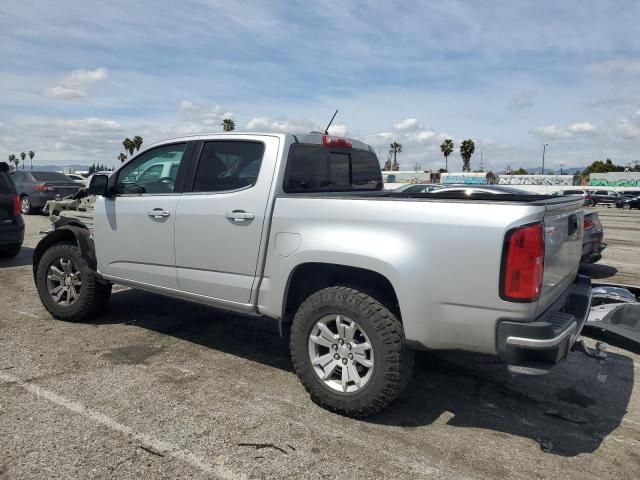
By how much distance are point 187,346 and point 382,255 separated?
2434 mm

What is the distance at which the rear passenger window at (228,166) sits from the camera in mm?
4113

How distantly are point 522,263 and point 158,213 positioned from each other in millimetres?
2968

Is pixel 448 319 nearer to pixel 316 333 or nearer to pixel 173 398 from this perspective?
pixel 316 333

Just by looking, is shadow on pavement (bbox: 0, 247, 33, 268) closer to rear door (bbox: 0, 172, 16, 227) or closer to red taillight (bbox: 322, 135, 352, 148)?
rear door (bbox: 0, 172, 16, 227)

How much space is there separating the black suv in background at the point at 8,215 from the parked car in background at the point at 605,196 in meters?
50.3

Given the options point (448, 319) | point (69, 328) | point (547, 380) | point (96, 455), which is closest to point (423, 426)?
point (448, 319)

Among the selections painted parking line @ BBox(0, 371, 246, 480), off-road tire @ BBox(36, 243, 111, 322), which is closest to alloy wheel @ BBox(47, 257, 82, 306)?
off-road tire @ BBox(36, 243, 111, 322)

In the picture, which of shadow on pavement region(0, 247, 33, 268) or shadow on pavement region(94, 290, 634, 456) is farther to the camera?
shadow on pavement region(0, 247, 33, 268)

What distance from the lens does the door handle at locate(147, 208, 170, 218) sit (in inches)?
176

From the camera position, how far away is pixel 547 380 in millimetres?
4301

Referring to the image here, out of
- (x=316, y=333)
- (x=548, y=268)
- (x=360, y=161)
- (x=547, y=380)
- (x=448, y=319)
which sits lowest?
(x=547, y=380)

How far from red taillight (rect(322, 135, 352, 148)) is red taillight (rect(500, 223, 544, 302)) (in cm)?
204

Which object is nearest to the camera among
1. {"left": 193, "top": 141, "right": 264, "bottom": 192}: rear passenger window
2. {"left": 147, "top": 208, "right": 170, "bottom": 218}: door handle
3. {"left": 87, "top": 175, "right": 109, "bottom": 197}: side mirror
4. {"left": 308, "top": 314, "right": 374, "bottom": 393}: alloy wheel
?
{"left": 308, "top": 314, "right": 374, "bottom": 393}: alloy wheel

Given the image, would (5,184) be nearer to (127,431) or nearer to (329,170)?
(329,170)
